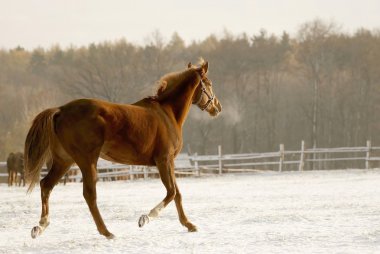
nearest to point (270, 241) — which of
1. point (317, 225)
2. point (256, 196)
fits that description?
point (317, 225)

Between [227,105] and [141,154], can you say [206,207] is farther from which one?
[227,105]

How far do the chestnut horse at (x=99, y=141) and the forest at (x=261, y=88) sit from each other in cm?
3820

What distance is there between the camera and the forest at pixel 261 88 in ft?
160

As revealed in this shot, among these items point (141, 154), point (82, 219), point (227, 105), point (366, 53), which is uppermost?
point (366, 53)

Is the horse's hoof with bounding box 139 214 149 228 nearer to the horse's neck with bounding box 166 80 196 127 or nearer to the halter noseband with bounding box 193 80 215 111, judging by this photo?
the horse's neck with bounding box 166 80 196 127

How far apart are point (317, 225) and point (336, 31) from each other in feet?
141

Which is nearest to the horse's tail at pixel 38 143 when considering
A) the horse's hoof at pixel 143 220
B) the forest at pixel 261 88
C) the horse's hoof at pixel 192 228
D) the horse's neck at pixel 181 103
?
the horse's hoof at pixel 143 220

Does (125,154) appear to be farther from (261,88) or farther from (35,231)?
(261,88)

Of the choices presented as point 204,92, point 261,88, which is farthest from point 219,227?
point 261,88

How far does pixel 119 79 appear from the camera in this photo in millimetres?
48281

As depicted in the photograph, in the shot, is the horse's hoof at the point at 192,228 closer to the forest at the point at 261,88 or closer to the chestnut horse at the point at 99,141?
the chestnut horse at the point at 99,141

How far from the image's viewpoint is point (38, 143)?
301 inches

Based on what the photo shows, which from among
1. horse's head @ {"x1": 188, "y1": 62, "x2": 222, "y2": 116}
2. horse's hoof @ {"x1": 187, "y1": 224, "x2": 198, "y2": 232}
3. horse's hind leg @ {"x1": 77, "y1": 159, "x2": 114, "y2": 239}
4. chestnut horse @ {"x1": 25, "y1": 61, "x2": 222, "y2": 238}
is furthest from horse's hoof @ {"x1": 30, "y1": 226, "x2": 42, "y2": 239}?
horse's head @ {"x1": 188, "y1": 62, "x2": 222, "y2": 116}

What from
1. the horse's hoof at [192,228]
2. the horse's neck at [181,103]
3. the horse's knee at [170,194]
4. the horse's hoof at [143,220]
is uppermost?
the horse's neck at [181,103]
